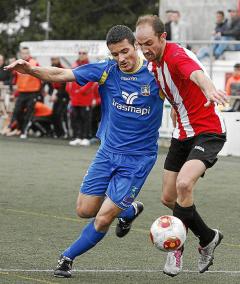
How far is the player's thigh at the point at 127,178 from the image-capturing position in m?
8.77

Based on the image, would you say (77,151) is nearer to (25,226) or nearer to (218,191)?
(218,191)

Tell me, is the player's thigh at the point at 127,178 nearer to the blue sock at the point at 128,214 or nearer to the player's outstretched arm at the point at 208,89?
the player's outstretched arm at the point at 208,89

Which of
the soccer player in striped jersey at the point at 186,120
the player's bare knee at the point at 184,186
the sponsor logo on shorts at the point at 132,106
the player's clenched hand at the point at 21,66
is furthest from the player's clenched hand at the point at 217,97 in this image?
the player's clenched hand at the point at 21,66

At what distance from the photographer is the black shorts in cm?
864

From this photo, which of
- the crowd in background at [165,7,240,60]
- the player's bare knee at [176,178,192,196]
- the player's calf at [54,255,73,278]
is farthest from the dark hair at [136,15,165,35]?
the crowd in background at [165,7,240,60]

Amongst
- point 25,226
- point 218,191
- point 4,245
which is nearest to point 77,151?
point 218,191

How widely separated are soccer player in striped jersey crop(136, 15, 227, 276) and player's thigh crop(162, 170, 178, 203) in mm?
85

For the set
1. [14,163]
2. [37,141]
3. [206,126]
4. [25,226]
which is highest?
[206,126]

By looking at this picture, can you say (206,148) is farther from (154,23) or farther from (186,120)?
(154,23)

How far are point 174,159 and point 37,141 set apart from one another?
1582 centimetres

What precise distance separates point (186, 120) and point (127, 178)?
2.26ft

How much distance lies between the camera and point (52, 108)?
84.3 feet

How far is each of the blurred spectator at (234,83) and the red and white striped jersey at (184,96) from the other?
13.6m

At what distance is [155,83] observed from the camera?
891 centimetres
